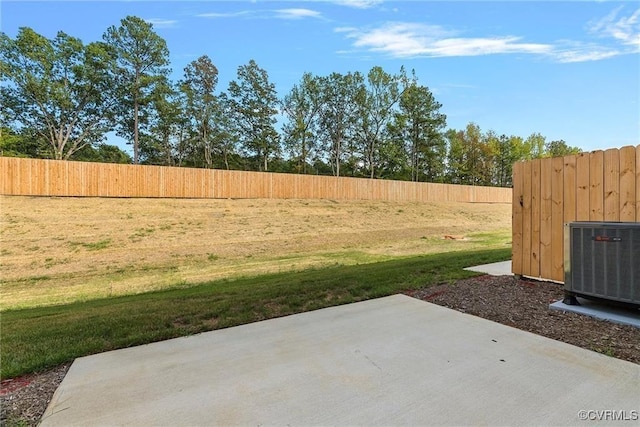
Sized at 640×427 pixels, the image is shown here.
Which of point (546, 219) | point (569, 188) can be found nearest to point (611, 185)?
point (569, 188)

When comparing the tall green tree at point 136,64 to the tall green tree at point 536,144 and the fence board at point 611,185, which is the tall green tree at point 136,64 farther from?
the tall green tree at point 536,144

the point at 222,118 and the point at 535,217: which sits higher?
the point at 222,118

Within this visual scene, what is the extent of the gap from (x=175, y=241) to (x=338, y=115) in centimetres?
2630

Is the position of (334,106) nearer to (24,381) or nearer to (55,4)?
(55,4)

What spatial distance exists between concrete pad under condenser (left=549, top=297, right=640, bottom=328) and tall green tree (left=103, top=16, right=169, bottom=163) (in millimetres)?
27958

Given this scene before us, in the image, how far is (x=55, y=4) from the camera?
8086mm

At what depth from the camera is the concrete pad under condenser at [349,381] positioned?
168 centimetres

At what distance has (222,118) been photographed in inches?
1174

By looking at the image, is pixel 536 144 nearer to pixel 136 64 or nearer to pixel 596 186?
pixel 136 64

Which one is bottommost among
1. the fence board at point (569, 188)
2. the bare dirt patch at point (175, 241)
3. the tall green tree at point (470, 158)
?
the bare dirt patch at point (175, 241)

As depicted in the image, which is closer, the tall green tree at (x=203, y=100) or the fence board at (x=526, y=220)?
the fence board at (x=526, y=220)

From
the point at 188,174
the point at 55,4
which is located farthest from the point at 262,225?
the point at 55,4

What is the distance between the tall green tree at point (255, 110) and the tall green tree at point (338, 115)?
5.81 meters

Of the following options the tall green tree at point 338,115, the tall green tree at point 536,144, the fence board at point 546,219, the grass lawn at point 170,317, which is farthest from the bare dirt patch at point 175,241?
the tall green tree at point 536,144
